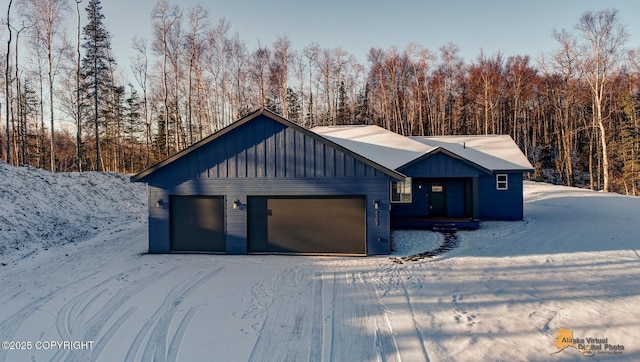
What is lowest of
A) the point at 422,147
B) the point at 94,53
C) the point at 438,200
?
the point at 438,200

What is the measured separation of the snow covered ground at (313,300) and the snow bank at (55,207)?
113 mm

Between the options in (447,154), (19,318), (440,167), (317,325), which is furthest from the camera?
(440,167)

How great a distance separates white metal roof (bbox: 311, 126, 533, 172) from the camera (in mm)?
14809

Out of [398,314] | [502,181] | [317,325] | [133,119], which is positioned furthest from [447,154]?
[133,119]

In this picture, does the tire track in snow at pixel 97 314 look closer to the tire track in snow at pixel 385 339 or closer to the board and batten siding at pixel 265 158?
the board and batten siding at pixel 265 158

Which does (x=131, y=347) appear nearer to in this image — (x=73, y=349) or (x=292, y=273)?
(x=73, y=349)

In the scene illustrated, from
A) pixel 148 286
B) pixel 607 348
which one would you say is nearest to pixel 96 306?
pixel 148 286

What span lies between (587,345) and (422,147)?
525 inches

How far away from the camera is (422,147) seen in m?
16.7

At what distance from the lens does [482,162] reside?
15297 mm

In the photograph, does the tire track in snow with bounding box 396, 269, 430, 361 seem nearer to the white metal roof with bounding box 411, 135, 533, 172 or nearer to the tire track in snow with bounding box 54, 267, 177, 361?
the tire track in snow with bounding box 54, 267, 177, 361

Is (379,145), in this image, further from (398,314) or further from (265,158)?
(398,314)

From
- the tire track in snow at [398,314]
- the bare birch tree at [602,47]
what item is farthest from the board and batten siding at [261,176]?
the bare birch tree at [602,47]

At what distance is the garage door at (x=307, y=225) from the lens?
9305 millimetres
